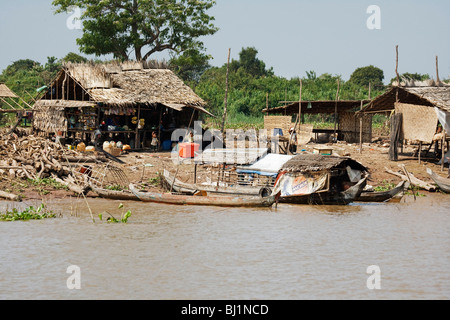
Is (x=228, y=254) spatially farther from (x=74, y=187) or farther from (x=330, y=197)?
(x=74, y=187)

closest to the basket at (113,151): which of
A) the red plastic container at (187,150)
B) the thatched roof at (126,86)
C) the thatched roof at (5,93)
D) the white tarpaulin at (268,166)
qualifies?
the thatched roof at (126,86)

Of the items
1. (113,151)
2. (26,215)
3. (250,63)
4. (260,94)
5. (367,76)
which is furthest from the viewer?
(250,63)

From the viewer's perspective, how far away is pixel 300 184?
1441 centimetres

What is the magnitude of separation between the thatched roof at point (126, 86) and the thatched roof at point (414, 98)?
6.65 meters

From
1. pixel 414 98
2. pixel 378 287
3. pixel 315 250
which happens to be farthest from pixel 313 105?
pixel 378 287

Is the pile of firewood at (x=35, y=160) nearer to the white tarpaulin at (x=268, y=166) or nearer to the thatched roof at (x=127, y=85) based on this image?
the thatched roof at (x=127, y=85)

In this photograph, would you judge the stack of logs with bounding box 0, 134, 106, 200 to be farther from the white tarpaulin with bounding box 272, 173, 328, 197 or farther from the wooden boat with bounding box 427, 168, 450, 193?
the wooden boat with bounding box 427, 168, 450, 193

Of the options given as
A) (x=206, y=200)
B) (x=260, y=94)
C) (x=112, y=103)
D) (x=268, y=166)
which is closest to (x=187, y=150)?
(x=112, y=103)

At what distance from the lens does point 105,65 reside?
22203mm

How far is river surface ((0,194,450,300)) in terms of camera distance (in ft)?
26.8

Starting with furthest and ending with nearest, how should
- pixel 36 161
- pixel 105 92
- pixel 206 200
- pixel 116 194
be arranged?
pixel 105 92, pixel 36 161, pixel 116 194, pixel 206 200

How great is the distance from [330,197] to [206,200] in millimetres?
Result: 3042

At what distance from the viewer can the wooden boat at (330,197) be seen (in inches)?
558
